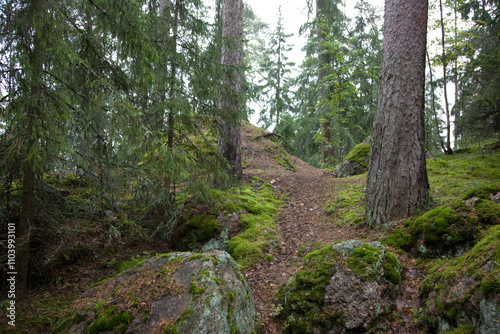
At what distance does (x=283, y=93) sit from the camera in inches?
812

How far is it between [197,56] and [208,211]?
12.2ft

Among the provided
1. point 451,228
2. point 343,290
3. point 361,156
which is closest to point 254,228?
point 343,290

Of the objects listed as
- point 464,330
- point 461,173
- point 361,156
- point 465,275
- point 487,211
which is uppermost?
point 361,156

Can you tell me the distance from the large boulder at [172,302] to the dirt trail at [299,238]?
0.71m

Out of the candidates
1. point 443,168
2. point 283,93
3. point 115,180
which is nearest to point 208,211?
point 115,180

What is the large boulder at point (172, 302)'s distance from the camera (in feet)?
9.29

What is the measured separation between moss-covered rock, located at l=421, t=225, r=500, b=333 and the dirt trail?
0.28 meters

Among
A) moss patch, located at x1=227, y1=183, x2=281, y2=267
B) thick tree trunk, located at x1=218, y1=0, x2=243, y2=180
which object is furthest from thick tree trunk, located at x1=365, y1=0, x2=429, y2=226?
thick tree trunk, located at x1=218, y1=0, x2=243, y2=180

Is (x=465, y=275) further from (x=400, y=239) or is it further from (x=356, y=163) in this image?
(x=356, y=163)

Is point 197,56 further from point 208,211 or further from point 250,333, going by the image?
point 250,333

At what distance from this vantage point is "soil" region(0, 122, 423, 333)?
3.36 m

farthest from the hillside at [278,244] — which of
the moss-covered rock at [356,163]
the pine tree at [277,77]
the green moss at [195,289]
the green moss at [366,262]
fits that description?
the pine tree at [277,77]

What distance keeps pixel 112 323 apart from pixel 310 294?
7.78 ft

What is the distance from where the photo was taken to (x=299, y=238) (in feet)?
18.9
